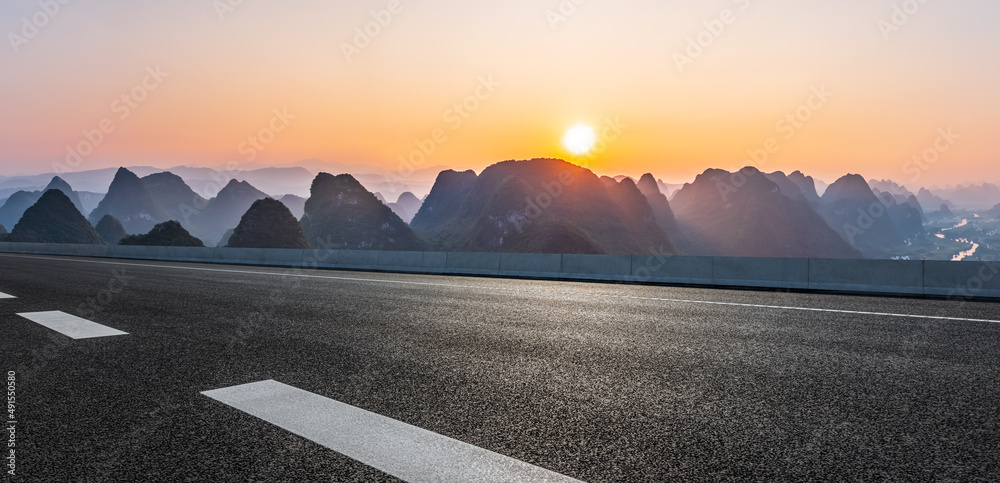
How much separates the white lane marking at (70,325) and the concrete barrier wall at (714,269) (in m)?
13.3

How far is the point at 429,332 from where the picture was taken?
721 centimetres

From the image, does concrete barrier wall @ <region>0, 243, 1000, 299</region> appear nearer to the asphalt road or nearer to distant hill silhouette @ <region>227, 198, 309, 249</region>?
the asphalt road

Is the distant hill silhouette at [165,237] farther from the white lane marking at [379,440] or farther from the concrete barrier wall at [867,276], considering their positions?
the white lane marking at [379,440]

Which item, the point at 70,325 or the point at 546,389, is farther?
the point at 70,325

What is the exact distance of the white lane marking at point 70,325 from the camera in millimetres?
7090

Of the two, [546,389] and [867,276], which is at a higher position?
[867,276]

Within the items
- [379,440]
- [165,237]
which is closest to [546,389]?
[379,440]

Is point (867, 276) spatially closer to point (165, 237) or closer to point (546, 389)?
point (546, 389)

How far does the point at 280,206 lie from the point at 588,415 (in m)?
169

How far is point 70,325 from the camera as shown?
25.5 ft

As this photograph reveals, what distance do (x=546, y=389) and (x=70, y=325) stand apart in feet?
21.9

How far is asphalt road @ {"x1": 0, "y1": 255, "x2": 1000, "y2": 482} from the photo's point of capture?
9.80 ft

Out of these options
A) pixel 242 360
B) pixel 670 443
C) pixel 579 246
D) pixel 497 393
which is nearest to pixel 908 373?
pixel 670 443

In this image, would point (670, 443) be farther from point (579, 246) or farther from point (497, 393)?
point (579, 246)
